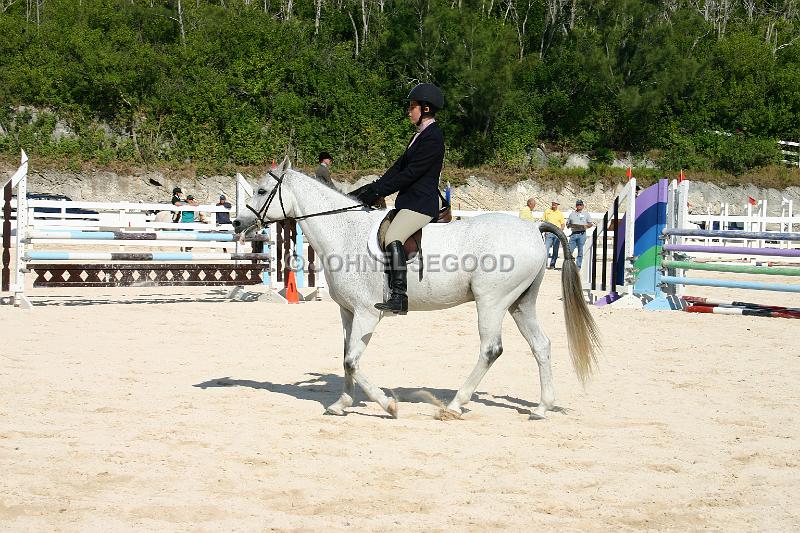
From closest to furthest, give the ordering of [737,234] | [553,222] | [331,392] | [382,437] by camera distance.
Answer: [382,437] < [331,392] < [737,234] < [553,222]

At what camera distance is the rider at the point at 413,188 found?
24.8 ft

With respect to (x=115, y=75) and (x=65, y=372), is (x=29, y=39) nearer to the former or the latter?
(x=115, y=75)

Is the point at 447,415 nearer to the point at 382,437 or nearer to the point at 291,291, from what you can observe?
the point at 382,437

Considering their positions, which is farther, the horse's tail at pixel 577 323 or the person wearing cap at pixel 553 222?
the person wearing cap at pixel 553 222

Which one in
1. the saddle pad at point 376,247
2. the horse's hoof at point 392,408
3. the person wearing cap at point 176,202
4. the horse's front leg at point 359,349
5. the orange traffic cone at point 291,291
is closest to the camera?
the horse's hoof at point 392,408

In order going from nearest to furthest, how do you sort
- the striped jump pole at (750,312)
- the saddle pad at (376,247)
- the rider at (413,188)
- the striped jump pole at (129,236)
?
the rider at (413,188)
the saddle pad at (376,247)
the striped jump pole at (750,312)
the striped jump pole at (129,236)

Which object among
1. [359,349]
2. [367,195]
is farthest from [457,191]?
A: [359,349]

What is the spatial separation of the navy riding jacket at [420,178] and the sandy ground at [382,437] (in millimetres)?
1697

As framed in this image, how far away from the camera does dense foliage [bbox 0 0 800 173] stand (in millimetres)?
44594

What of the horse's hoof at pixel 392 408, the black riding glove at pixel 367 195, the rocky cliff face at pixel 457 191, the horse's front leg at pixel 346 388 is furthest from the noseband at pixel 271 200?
the rocky cliff face at pixel 457 191

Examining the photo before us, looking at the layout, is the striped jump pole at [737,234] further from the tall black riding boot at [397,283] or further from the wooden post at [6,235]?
the wooden post at [6,235]

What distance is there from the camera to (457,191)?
4375 centimetres

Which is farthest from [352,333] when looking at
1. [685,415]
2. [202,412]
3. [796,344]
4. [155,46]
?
[155,46]

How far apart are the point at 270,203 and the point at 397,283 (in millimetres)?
1402
